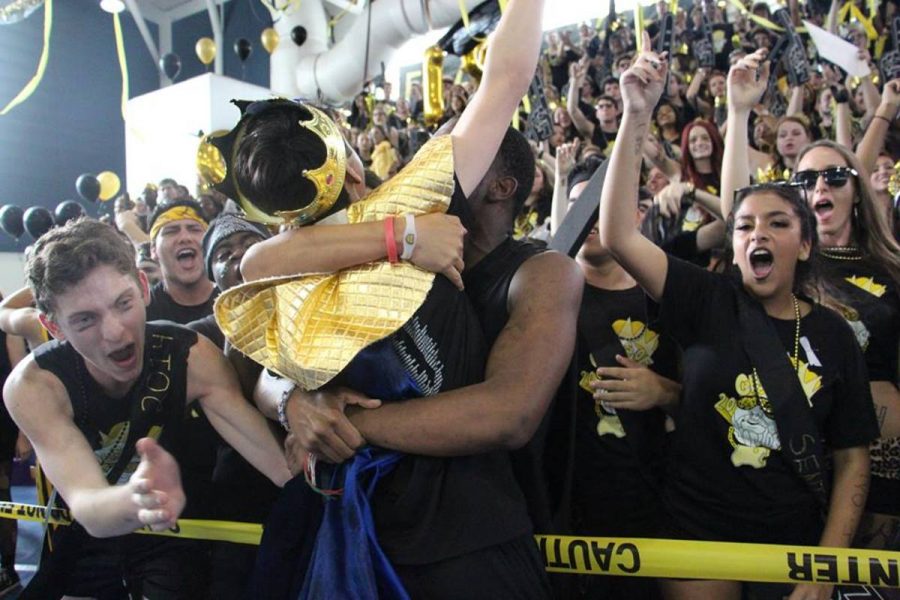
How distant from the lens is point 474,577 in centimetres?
111

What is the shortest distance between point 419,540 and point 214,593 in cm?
118

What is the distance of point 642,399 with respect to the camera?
190cm

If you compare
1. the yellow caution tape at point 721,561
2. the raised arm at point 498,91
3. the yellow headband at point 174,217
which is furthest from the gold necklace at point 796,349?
the yellow headband at point 174,217

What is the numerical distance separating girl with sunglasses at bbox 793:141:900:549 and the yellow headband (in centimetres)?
248

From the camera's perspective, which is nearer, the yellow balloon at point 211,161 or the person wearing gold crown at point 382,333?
the person wearing gold crown at point 382,333

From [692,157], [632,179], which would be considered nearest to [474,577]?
[632,179]

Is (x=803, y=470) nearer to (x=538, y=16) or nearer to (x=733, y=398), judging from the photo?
(x=733, y=398)

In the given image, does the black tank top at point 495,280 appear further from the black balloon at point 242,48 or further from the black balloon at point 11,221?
the black balloon at point 242,48

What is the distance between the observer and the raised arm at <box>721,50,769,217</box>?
2.25 meters

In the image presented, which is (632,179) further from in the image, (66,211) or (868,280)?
(66,211)

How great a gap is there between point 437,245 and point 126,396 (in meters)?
1.15

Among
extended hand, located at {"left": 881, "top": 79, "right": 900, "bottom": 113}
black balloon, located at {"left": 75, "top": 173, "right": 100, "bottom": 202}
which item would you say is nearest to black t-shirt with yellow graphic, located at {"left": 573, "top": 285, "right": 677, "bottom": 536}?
extended hand, located at {"left": 881, "top": 79, "right": 900, "bottom": 113}

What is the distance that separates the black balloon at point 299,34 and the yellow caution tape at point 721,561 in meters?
11.5

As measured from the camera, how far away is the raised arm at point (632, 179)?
1.59m
